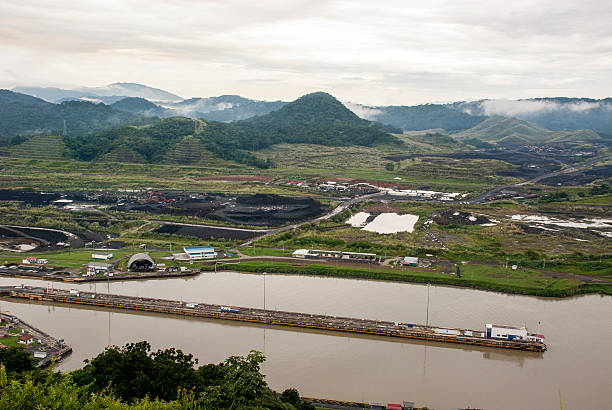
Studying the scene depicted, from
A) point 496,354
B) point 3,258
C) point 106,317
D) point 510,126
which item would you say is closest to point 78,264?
point 3,258

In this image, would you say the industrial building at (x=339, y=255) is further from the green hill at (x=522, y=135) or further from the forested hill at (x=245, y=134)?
the green hill at (x=522, y=135)

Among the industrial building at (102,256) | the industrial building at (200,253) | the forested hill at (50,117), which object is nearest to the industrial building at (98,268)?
the industrial building at (102,256)

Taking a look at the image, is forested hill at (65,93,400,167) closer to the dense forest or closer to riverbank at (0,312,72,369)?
riverbank at (0,312,72,369)

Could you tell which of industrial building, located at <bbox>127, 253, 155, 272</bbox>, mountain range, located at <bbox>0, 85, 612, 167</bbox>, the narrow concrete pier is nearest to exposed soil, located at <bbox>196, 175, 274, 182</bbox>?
mountain range, located at <bbox>0, 85, 612, 167</bbox>

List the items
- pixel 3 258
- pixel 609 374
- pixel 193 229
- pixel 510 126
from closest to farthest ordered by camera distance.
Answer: pixel 609 374, pixel 3 258, pixel 193 229, pixel 510 126

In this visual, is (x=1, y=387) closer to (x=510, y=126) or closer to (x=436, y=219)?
(x=436, y=219)

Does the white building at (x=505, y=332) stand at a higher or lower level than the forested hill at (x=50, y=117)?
lower
